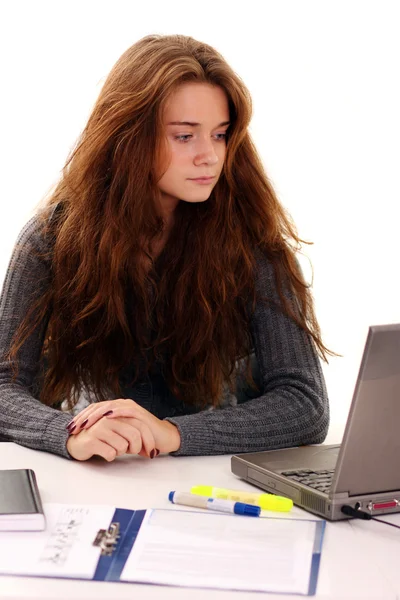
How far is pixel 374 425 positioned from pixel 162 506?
12.4 inches

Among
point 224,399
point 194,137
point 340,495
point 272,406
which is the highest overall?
point 194,137

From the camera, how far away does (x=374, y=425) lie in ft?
3.64

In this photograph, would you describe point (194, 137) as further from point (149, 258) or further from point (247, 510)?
point (247, 510)

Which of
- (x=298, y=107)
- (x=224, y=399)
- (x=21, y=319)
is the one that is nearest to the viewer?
(x=21, y=319)

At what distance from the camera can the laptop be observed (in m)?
1.07

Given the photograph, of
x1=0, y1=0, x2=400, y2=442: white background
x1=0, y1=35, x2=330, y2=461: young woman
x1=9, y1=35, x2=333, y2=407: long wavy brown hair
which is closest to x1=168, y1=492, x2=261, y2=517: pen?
A: x1=0, y1=35, x2=330, y2=461: young woman

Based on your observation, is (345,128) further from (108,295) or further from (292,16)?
(108,295)

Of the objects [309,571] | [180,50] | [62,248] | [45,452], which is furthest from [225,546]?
[180,50]

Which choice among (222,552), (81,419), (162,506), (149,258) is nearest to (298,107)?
(149,258)

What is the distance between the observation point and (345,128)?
3.23 metres

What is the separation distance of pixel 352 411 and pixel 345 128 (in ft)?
7.57

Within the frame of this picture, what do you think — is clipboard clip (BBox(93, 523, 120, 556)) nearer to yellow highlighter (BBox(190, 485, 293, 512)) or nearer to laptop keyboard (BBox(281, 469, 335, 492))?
yellow highlighter (BBox(190, 485, 293, 512))

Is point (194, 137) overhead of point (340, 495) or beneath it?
overhead

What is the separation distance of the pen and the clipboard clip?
0.14 m
